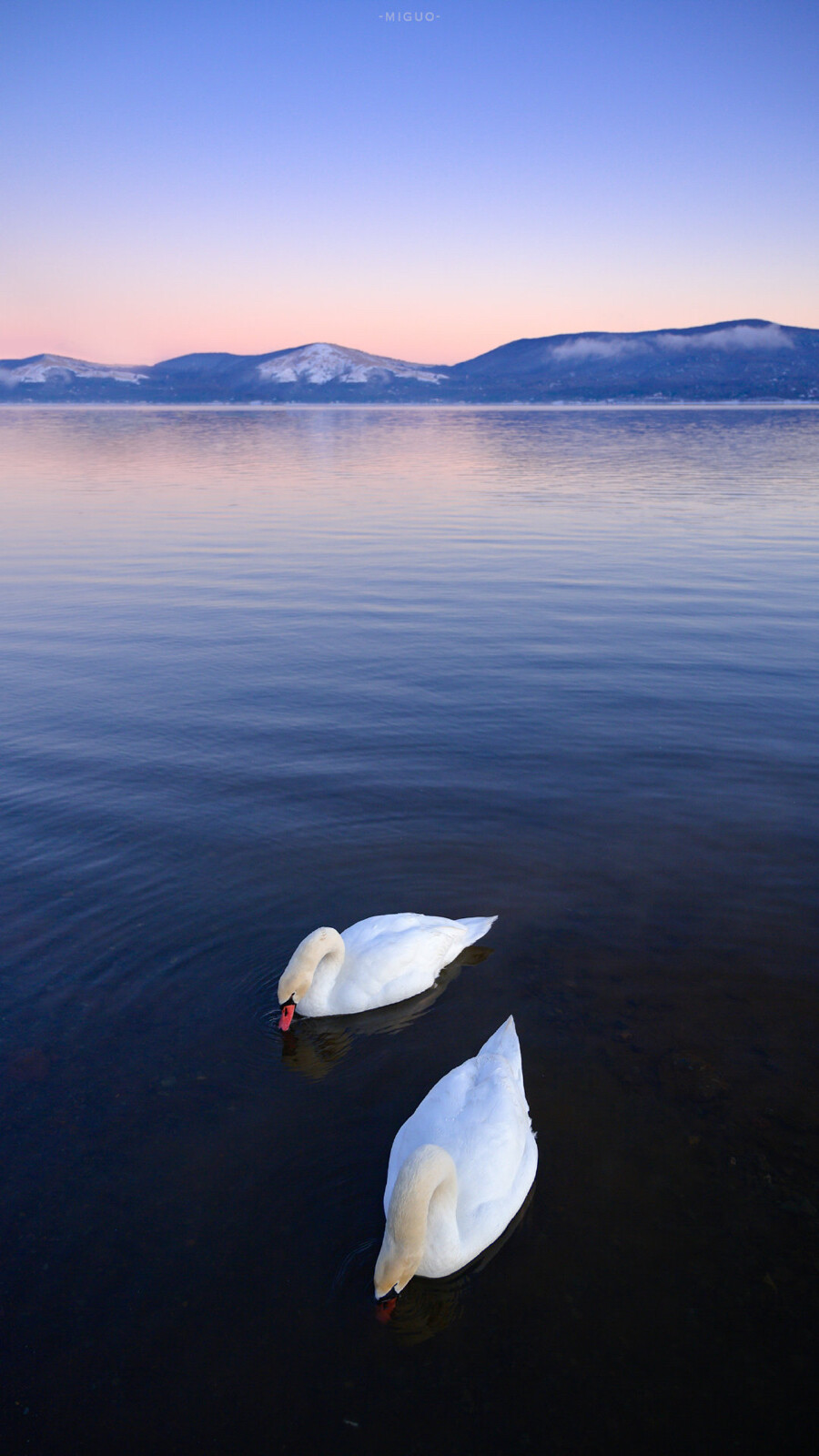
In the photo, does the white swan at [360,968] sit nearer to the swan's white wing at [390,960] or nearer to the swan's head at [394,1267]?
the swan's white wing at [390,960]

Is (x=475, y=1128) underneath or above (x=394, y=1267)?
above

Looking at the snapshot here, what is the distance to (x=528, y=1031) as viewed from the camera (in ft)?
25.2

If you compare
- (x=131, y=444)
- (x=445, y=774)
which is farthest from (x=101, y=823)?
(x=131, y=444)

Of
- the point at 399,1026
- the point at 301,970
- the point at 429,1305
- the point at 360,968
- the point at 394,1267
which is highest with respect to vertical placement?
the point at 301,970

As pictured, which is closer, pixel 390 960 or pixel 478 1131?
pixel 478 1131

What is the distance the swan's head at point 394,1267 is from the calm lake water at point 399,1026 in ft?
0.82

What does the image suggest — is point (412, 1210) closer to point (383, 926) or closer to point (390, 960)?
point (390, 960)

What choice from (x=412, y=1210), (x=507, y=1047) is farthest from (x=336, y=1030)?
(x=412, y=1210)

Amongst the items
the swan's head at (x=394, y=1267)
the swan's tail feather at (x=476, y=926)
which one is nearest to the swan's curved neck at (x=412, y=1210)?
the swan's head at (x=394, y=1267)

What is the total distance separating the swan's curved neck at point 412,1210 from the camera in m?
A: 5.37

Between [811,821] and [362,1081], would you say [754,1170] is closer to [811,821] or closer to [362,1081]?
[362,1081]

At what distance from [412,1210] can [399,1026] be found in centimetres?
251

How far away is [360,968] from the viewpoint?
25.9ft

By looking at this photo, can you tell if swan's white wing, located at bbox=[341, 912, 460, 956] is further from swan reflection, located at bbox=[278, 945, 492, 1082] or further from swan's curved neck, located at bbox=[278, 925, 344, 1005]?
swan reflection, located at bbox=[278, 945, 492, 1082]
